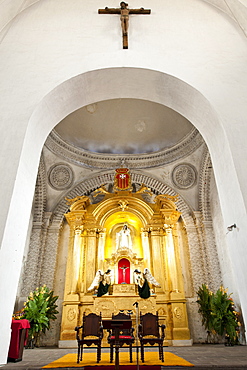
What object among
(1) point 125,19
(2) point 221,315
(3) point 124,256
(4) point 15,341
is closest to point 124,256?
(3) point 124,256

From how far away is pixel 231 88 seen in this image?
4.64 metres

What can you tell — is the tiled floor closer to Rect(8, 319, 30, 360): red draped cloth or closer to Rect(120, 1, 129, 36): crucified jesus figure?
Rect(8, 319, 30, 360): red draped cloth

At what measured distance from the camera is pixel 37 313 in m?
8.20

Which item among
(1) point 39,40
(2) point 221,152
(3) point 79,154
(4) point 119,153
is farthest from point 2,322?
(4) point 119,153

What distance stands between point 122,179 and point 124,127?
262cm

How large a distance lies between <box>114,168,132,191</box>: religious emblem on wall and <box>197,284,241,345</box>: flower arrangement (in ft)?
16.3

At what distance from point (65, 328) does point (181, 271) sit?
14.4 feet

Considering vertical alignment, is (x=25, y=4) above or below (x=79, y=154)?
below

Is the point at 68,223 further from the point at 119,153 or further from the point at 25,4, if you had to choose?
the point at 25,4

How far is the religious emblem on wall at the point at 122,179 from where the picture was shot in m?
11.6

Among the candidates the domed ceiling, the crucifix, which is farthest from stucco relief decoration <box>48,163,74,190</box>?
the crucifix

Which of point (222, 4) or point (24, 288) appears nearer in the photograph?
point (222, 4)

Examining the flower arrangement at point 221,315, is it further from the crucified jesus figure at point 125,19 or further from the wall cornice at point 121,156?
the crucified jesus figure at point 125,19

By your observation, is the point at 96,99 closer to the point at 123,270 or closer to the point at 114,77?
the point at 114,77
